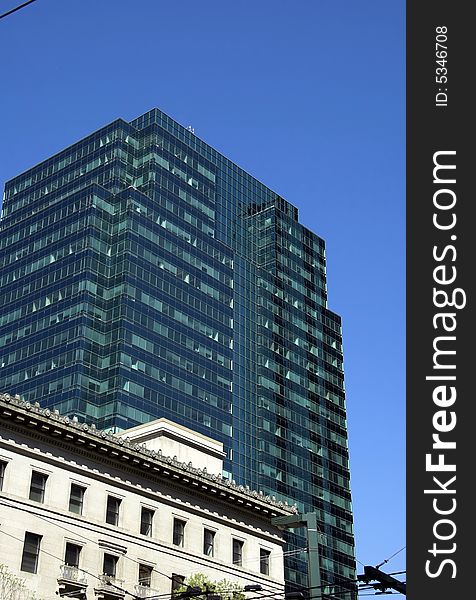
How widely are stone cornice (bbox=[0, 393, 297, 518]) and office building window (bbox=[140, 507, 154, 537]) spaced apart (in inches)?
94.8

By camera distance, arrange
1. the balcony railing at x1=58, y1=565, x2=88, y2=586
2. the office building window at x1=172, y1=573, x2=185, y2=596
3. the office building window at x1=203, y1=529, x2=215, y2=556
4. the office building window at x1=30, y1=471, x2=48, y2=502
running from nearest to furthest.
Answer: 1. the balcony railing at x1=58, y1=565, x2=88, y2=586
2. the office building window at x1=30, y1=471, x2=48, y2=502
3. the office building window at x1=172, y1=573, x2=185, y2=596
4. the office building window at x1=203, y1=529, x2=215, y2=556

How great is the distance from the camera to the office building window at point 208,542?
63.1 metres

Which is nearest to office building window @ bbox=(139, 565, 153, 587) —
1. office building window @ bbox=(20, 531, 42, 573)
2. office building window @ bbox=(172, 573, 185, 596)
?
office building window @ bbox=(172, 573, 185, 596)

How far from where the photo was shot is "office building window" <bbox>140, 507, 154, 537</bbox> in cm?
5938

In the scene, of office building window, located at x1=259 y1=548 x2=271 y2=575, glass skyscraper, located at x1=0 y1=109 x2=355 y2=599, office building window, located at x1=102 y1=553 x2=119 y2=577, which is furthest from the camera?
glass skyscraper, located at x1=0 y1=109 x2=355 y2=599

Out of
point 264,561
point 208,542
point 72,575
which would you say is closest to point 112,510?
point 72,575

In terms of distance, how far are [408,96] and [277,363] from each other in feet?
448

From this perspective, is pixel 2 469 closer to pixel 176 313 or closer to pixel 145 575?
pixel 145 575

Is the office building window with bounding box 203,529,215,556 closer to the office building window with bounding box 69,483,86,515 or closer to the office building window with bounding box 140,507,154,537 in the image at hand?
the office building window with bounding box 140,507,154,537

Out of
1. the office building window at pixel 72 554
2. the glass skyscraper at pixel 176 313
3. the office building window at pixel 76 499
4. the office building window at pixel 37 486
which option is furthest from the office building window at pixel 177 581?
the glass skyscraper at pixel 176 313

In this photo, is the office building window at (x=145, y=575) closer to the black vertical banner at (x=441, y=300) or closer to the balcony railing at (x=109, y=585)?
the balcony railing at (x=109, y=585)

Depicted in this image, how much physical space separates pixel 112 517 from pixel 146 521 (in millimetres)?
2995

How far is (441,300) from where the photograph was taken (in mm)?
19750

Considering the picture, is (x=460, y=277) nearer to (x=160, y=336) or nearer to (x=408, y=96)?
(x=408, y=96)
